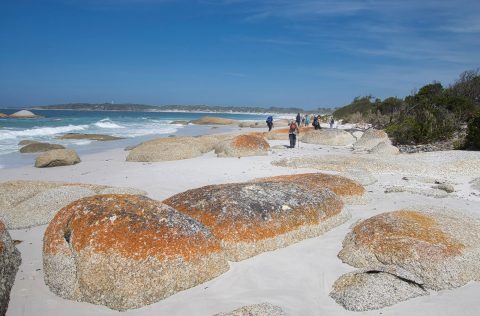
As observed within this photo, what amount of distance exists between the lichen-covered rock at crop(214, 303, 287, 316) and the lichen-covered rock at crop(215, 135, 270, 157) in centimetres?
1348

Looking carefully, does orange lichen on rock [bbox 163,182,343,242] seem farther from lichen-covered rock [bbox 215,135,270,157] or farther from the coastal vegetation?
the coastal vegetation

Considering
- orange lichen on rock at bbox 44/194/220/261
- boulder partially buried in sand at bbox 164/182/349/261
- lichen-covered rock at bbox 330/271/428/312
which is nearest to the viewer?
lichen-covered rock at bbox 330/271/428/312

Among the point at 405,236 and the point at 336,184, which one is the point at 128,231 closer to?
the point at 405,236

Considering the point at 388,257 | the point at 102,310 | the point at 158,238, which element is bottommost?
the point at 102,310

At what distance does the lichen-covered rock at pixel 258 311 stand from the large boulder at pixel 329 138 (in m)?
21.2

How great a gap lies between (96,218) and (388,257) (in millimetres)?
4253

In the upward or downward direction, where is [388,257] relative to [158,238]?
downward

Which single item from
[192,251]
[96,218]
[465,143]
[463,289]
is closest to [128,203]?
[96,218]

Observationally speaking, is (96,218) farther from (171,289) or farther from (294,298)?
(294,298)

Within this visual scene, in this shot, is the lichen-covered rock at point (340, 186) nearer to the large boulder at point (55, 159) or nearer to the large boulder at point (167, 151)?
the large boulder at point (167, 151)

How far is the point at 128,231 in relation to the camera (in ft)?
17.5

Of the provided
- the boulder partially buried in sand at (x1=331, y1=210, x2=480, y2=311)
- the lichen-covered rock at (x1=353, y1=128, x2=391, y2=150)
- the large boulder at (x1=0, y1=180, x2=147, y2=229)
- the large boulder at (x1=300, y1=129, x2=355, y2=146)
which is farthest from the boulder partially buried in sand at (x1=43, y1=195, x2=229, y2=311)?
the large boulder at (x1=300, y1=129, x2=355, y2=146)

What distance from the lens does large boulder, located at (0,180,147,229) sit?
8.61 metres

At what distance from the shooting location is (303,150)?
2133 cm
